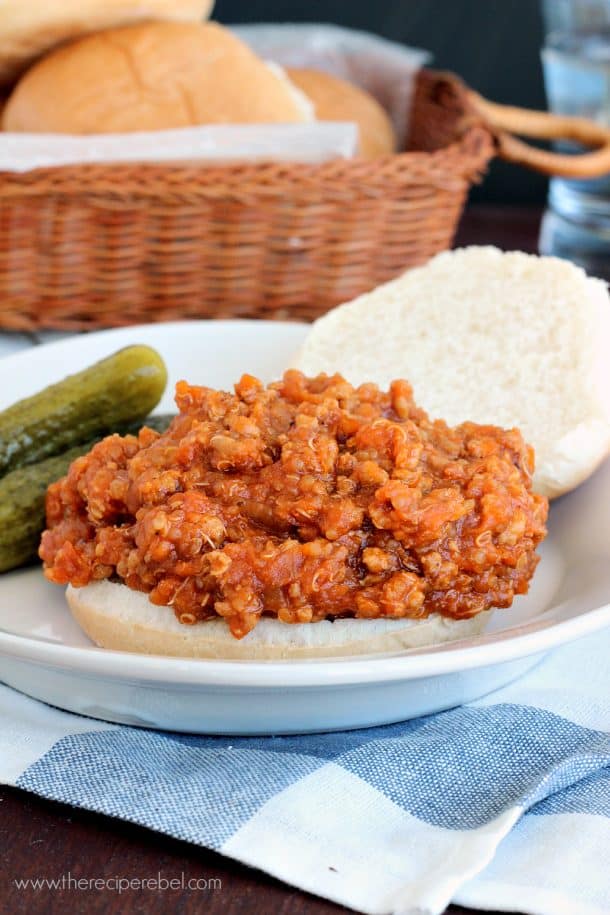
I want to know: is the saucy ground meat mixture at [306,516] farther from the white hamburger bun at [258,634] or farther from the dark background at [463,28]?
the dark background at [463,28]

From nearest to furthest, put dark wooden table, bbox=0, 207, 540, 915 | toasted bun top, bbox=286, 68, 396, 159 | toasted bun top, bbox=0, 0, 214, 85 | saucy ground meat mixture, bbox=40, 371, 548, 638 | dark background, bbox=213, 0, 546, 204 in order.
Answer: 1. dark wooden table, bbox=0, 207, 540, 915
2. saucy ground meat mixture, bbox=40, 371, 548, 638
3. toasted bun top, bbox=0, 0, 214, 85
4. toasted bun top, bbox=286, 68, 396, 159
5. dark background, bbox=213, 0, 546, 204

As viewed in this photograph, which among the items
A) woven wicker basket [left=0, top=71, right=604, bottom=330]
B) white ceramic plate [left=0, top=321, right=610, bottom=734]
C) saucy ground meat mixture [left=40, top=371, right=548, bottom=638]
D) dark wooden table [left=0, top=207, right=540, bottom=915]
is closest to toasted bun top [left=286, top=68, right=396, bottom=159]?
woven wicker basket [left=0, top=71, right=604, bottom=330]

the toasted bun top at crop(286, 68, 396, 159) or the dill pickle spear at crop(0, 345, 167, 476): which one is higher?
the toasted bun top at crop(286, 68, 396, 159)

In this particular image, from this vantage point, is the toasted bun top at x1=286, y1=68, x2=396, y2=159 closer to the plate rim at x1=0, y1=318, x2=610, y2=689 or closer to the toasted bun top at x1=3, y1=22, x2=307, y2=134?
the toasted bun top at x1=3, y1=22, x2=307, y2=134

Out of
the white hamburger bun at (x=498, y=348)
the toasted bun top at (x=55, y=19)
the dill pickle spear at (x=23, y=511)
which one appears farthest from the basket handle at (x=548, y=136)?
the dill pickle spear at (x=23, y=511)

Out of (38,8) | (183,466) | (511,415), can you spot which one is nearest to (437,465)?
(183,466)

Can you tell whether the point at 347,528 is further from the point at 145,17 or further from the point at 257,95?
the point at 145,17

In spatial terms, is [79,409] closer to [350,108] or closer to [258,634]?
[258,634]
